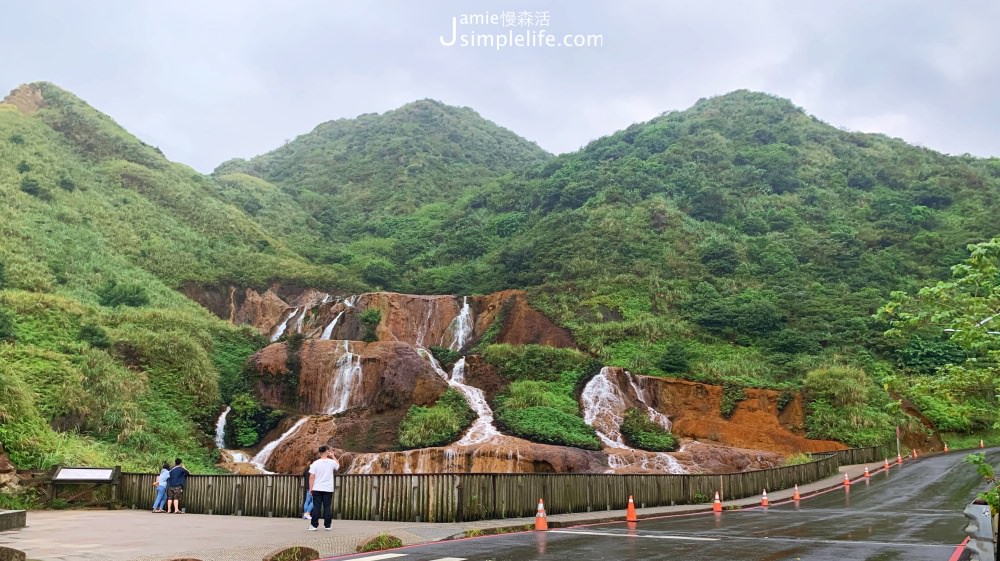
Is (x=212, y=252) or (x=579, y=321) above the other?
(x=212, y=252)

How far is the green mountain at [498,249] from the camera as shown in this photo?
33.2 m

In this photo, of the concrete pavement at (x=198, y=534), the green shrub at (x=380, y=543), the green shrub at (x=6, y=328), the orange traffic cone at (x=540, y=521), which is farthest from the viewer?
the green shrub at (x=6, y=328)

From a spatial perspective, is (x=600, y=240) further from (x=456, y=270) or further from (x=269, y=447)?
(x=269, y=447)

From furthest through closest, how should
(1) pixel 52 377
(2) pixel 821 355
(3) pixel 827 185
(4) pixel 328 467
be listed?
(3) pixel 827 185, (2) pixel 821 355, (1) pixel 52 377, (4) pixel 328 467

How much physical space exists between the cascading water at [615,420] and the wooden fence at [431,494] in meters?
7.03

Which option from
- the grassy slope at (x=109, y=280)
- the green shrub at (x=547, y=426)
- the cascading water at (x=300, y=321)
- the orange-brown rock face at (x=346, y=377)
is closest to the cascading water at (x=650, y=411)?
the green shrub at (x=547, y=426)

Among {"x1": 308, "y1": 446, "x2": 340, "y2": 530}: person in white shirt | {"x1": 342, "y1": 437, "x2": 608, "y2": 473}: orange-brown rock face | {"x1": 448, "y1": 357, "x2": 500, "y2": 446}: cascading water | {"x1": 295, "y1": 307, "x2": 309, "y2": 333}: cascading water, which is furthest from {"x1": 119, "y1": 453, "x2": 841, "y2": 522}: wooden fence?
{"x1": 295, "y1": 307, "x2": 309, "y2": 333}: cascading water

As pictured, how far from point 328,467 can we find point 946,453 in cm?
3714

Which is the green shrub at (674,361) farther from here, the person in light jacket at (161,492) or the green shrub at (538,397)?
the person in light jacket at (161,492)

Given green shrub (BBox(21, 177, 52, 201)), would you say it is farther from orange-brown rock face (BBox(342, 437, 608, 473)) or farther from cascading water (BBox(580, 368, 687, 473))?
cascading water (BBox(580, 368, 687, 473))

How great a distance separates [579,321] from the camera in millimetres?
48812

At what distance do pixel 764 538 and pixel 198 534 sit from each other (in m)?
9.82

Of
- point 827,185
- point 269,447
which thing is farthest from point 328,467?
point 827,185

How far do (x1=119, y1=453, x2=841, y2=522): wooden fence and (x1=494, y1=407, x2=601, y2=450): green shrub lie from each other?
9373 millimetres
